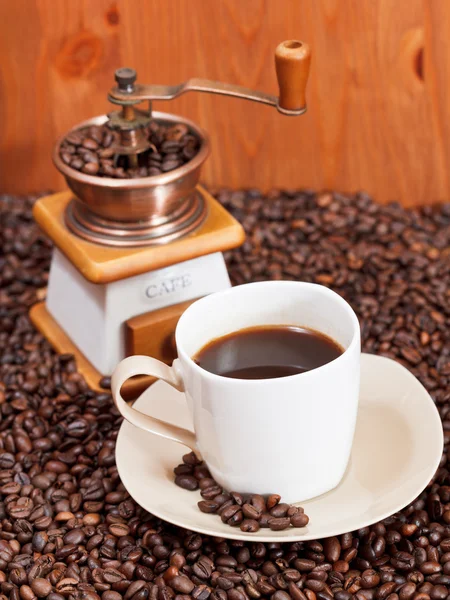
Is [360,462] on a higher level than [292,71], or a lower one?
lower

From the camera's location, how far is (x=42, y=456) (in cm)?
138

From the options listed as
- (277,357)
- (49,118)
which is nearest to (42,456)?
(277,357)

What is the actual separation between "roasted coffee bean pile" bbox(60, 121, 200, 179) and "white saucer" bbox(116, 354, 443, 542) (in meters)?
0.33

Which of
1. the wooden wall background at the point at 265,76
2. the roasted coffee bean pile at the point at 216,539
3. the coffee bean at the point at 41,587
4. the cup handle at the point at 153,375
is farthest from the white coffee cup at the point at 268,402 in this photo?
the wooden wall background at the point at 265,76

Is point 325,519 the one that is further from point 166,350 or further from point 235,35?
point 235,35

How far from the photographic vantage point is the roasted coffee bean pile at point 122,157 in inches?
55.1

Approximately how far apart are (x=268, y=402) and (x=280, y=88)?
0.51 m

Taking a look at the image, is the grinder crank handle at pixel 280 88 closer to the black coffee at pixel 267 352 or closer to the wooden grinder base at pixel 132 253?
the wooden grinder base at pixel 132 253

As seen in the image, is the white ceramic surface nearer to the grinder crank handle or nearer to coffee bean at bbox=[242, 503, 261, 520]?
the grinder crank handle

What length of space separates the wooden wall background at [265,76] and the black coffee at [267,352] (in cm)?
86

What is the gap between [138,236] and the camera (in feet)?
4.67

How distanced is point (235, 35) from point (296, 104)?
627 mm

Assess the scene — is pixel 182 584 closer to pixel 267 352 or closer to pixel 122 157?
pixel 267 352

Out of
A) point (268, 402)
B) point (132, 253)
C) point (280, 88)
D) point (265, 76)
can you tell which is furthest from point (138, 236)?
point (265, 76)
